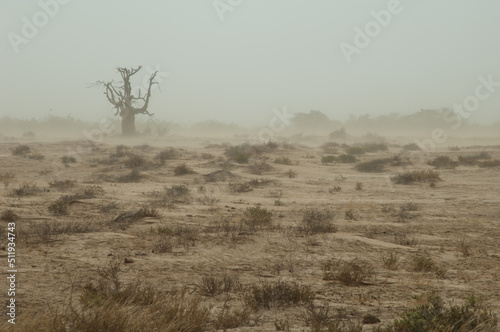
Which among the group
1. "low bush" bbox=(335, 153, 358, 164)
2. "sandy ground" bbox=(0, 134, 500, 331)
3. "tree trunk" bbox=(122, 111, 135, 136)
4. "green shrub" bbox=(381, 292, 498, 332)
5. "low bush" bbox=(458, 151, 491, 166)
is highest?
"tree trunk" bbox=(122, 111, 135, 136)

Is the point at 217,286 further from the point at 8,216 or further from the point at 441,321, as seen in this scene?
the point at 8,216

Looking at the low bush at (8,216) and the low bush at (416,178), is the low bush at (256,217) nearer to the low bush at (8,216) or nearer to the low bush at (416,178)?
the low bush at (8,216)

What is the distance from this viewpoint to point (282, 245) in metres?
6.15

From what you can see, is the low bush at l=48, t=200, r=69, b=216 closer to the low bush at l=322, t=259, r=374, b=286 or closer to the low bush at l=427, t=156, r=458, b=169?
the low bush at l=322, t=259, r=374, b=286

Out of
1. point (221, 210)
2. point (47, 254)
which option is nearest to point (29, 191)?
point (221, 210)

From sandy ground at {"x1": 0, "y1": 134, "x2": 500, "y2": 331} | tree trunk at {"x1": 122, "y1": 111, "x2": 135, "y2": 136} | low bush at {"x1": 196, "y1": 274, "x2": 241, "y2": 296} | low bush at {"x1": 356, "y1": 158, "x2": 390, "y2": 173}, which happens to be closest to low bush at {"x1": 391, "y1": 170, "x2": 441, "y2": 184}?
sandy ground at {"x1": 0, "y1": 134, "x2": 500, "y2": 331}

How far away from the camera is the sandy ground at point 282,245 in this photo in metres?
4.14

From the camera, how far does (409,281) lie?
15.2 ft

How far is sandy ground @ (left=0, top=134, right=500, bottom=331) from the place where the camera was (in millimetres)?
4137

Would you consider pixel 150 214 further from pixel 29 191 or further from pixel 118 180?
pixel 118 180

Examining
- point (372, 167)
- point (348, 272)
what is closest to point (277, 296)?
point (348, 272)

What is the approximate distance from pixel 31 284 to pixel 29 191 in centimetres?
694

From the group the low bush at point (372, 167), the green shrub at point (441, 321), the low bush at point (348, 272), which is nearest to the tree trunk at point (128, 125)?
the low bush at point (372, 167)

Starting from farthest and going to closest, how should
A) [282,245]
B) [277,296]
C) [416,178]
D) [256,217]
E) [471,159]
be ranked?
[471,159], [416,178], [256,217], [282,245], [277,296]
